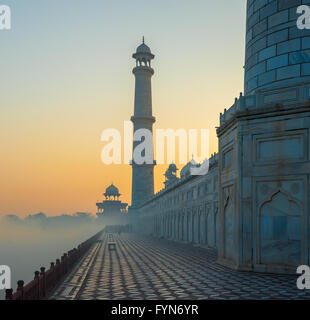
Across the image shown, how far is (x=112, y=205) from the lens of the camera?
9800cm

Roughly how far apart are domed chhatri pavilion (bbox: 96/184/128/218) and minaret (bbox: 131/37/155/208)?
100 feet

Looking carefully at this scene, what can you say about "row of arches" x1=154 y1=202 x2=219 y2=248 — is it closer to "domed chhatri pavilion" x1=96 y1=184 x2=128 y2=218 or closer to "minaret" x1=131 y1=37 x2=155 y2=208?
"minaret" x1=131 y1=37 x2=155 y2=208

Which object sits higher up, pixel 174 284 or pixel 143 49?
pixel 143 49

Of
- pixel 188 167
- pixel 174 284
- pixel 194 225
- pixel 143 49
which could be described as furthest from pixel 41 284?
pixel 143 49

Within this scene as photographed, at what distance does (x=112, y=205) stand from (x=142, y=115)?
4040 cm

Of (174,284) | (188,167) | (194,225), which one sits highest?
(188,167)

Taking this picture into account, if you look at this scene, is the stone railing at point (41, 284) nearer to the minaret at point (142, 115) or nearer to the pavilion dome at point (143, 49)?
the minaret at point (142, 115)

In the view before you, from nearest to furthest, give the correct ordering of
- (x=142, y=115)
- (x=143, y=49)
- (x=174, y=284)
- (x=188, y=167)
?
1. (x=174, y=284)
2. (x=188, y=167)
3. (x=142, y=115)
4. (x=143, y=49)

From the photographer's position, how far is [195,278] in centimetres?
1230

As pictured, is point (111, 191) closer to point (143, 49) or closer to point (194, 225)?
point (143, 49)

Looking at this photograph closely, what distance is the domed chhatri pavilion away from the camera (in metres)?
97.5

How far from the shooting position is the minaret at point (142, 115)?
63062 mm

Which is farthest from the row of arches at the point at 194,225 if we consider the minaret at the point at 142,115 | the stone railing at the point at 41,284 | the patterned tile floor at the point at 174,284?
the minaret at the point at 142,115

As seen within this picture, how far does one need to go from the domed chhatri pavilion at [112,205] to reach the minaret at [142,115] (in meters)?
30.6
